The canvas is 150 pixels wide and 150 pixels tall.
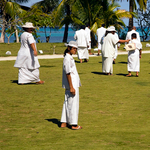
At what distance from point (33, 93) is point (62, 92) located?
2.51 ft

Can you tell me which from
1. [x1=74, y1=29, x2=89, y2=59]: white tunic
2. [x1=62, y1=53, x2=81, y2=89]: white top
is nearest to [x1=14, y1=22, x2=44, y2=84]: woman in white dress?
[x1=62, y1=53, x2=81, y2=89]: white top

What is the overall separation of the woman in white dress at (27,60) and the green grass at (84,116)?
34 cm

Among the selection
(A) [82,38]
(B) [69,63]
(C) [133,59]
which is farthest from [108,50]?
(B) [69,63]

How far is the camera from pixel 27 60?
1063 centimetres

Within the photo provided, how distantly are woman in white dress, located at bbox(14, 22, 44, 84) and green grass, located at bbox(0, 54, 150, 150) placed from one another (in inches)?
13.5

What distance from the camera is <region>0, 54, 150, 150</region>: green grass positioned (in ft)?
17.5

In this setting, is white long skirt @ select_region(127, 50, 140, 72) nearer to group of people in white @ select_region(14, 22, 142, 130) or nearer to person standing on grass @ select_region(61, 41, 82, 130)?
group of people in white @ select_region(14, 22, 142, 130)

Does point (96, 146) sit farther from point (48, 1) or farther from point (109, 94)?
point (48, 1)

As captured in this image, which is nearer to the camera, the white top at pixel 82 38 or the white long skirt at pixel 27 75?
the white long skirt at pixel 27 75

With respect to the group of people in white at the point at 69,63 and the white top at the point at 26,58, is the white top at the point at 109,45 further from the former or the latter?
the white top at the point at 26,58

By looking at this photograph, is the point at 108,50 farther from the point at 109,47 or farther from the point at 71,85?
the point at 71,85

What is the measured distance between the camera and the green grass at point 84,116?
17.5 feet

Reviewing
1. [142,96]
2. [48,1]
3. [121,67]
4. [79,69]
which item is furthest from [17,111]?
[48,1]

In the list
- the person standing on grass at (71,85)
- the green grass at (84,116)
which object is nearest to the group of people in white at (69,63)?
the person standing on grass at (71,85)
